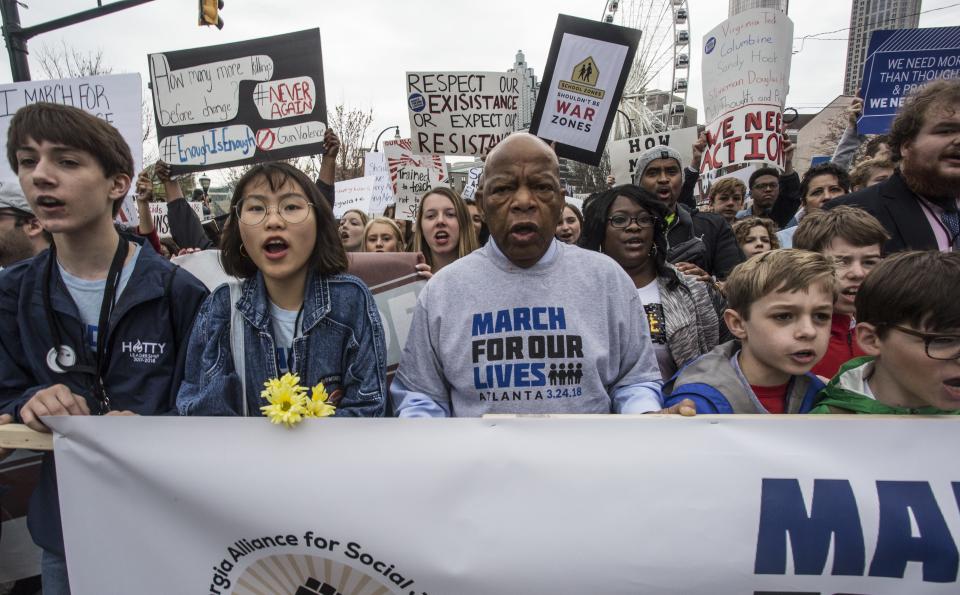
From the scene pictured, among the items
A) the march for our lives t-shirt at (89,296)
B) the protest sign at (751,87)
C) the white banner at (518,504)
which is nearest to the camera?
the white banner at (518,504)

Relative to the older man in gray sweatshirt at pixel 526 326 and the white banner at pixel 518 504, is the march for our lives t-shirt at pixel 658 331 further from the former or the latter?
the white banner at pixel 518 504

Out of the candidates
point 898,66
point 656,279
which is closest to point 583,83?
point 656,279

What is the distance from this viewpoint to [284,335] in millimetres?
1872

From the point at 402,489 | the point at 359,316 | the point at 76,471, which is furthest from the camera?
the point at 359,316

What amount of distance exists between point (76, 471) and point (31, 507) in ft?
1.29

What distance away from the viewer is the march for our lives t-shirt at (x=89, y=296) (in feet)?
6.11

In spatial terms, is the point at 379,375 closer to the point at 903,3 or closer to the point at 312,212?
the point at 312,212

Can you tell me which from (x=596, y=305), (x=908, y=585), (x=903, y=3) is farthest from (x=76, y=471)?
(x=903, y=3)

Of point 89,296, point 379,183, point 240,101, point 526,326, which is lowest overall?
point 526,326

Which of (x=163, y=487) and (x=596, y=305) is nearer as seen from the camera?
→ (x=163, y=487)

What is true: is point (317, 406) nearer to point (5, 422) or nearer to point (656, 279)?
point (5, 422)

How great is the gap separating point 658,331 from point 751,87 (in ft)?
13.7

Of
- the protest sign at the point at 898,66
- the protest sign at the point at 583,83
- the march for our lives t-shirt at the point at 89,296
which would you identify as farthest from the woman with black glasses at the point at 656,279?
the protest sign at the point at 898,66

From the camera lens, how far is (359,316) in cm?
191
